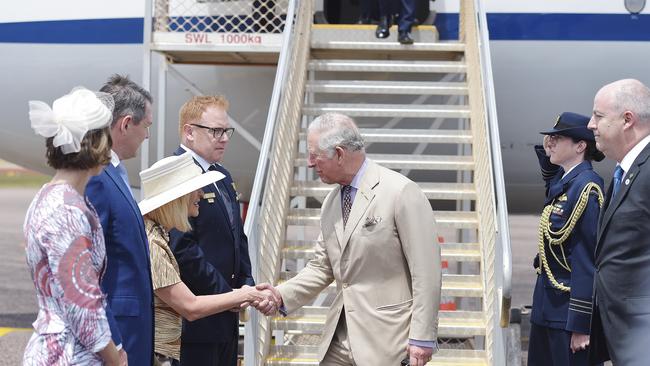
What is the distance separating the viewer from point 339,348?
404 cm

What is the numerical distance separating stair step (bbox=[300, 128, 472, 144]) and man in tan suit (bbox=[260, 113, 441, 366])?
9.08 ft

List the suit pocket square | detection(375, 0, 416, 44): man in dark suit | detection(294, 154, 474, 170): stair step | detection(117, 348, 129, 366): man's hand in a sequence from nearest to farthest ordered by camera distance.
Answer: detection(117, 348, 129, 366): man's hand → the suit pocket square → detection(294, 154, 474, 170): stair step → detection(375, 0, 416, 44): man in dark suit

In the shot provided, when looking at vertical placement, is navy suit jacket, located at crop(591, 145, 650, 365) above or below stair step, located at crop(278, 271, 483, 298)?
above

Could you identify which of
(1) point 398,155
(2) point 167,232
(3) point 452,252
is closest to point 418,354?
(2) point 167,232

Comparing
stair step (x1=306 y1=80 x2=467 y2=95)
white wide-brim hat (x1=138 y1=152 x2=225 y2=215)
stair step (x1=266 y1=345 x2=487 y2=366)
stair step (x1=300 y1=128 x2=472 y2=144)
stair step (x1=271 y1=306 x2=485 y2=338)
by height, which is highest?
stair step (x1=306 y1=80 x2=467 y2=95)

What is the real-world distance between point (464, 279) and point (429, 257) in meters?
2.36

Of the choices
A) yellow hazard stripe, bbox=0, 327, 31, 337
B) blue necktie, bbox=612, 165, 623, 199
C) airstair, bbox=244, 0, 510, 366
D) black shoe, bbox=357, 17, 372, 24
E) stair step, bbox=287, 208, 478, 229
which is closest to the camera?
blue necktie, bbox=612, 165, 623, 199

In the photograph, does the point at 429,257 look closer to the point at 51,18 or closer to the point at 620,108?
the point at 620,108

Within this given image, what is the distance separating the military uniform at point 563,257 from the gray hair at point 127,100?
2.15 metres

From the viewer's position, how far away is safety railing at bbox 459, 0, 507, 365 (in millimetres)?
5121

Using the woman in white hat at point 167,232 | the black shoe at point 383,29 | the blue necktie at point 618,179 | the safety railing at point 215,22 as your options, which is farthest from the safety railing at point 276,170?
the blue necktie at point 618,179

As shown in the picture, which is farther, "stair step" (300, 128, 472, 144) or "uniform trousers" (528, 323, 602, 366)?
"stair step" (300, 128, 472, 144)

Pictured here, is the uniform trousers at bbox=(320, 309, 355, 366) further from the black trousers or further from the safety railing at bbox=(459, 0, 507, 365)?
the safety railing at bbox=(459, 0, 507, 365)

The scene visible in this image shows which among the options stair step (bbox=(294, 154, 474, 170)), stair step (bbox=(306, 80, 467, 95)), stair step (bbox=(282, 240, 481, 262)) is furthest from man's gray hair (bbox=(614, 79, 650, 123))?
stair step (bbox=(306, 80, 467, 95))
